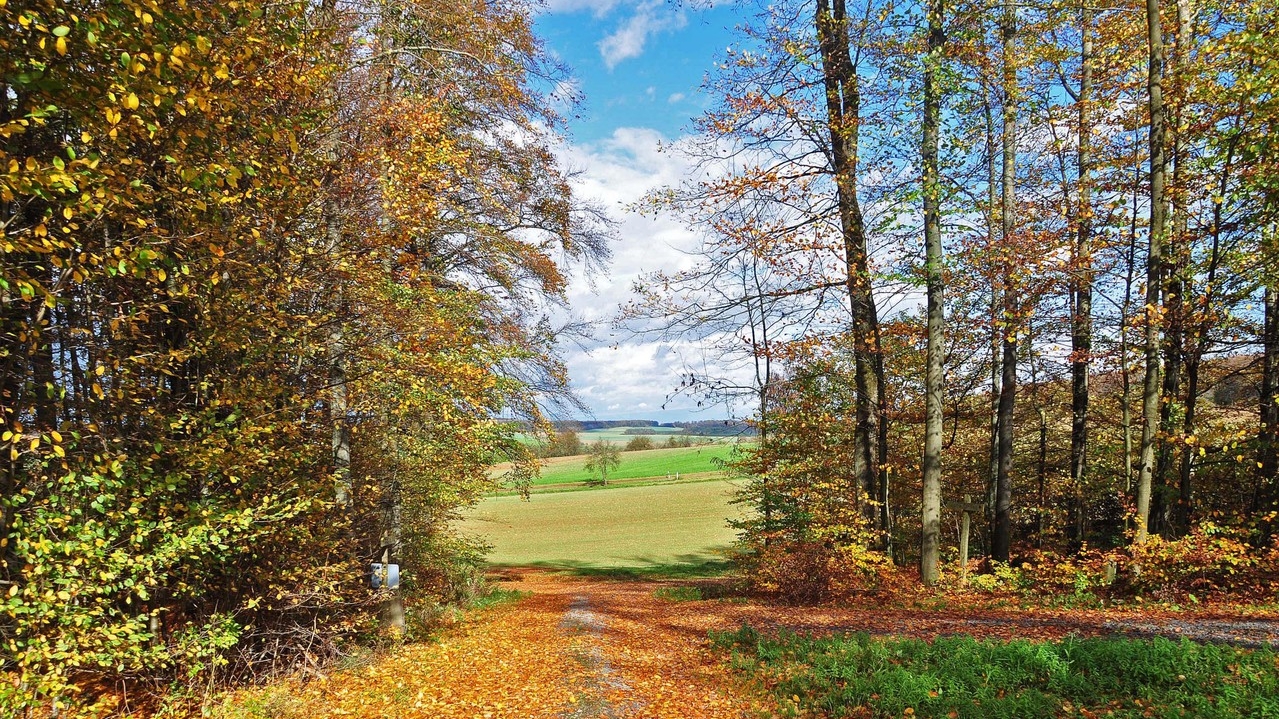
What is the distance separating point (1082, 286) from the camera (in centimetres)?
1420

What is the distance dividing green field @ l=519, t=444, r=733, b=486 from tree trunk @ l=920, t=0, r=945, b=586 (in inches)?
2077

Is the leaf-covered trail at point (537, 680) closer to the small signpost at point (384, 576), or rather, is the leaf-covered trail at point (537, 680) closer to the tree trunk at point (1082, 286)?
the small signpost at point (384, 576)

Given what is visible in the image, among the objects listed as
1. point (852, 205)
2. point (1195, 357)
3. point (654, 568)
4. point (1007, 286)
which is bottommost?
point (654, 568)

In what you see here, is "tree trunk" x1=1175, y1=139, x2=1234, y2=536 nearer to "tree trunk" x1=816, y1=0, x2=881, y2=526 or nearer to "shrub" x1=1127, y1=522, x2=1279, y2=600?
"shrub" x1=1127, y1=522, x2=1279, y2=600

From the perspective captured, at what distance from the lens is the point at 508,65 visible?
12.0m

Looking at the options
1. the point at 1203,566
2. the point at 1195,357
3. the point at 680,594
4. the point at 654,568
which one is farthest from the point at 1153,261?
the point at 654,568

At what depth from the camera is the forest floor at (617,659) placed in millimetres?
6812

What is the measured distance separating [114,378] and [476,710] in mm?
4863

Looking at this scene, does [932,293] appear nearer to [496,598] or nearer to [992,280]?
[992,280]

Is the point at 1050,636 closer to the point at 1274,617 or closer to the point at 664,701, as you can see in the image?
the point at 1274,617

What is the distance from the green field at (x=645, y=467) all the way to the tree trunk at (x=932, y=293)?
173 feet

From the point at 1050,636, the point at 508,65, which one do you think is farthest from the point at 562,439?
the point at 1050,636

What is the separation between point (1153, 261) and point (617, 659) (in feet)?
36.3

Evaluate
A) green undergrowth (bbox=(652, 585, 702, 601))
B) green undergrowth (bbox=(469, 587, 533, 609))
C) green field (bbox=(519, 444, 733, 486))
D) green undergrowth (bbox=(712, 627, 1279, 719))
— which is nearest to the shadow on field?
green undergrowth (bbox=(652, 585, 702, 601))
